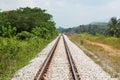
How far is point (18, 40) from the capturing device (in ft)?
105

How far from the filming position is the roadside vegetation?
53.7 feet

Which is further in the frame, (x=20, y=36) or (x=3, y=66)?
(x=20, y=36)

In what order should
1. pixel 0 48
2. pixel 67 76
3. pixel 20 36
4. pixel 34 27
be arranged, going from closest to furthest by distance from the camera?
pixel 67 76 → pixel 0 48 → pixel 20 36 → pixel 34 27

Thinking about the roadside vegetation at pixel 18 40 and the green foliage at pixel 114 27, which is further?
the green foliage at pixel 114 27

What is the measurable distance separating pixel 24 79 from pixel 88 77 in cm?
274

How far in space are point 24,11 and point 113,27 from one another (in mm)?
36352

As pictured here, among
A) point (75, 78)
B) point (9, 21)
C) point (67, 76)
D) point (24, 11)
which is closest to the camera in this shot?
point (75, 78)

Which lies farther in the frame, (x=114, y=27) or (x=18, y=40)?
(x=114, y=27)

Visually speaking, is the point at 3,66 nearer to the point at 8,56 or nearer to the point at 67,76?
the point at 8,56

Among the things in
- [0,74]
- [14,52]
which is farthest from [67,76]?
[14,52]

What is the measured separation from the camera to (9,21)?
4462 cm

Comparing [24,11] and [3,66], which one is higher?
[24,11]

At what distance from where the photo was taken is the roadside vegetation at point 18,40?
16.4 m

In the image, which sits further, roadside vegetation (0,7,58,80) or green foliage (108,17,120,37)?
green foliage (108,17,120,37)
